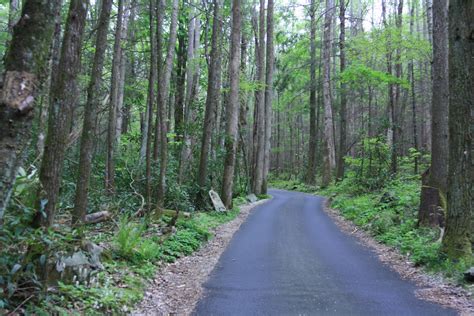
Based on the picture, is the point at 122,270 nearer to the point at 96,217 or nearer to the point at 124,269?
the point at 124,269

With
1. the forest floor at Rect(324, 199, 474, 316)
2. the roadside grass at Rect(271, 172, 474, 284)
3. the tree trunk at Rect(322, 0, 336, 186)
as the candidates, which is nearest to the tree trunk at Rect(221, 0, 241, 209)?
the roadside grass at Rect(271, 172, 474, 284)

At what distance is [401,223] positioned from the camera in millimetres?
11477

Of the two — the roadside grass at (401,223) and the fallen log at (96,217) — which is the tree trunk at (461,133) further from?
the fallen log at (96,217)

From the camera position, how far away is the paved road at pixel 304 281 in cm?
558

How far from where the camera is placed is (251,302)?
5832mm

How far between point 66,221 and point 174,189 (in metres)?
5.94

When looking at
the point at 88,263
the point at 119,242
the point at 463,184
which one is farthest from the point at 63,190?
the point at 463,184

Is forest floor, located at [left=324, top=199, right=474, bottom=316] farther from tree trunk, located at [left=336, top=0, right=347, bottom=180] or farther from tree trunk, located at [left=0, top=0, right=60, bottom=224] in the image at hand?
tree trunk, located at [left=336, top=0, right=347, bottom=180]

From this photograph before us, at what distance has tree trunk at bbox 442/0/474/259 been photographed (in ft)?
24.7

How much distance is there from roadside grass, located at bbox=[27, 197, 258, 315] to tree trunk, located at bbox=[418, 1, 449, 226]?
19.2ft

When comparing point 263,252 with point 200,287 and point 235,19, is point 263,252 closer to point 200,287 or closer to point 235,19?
point 200,287

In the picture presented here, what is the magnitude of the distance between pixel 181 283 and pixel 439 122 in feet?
24.0

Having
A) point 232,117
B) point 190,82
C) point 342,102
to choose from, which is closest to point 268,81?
point 342,102

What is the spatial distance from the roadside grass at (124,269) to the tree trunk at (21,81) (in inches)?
67.2
